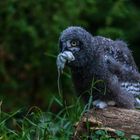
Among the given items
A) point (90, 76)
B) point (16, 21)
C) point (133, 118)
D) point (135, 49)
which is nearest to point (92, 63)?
point (90, 76)

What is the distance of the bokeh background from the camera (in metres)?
10.6

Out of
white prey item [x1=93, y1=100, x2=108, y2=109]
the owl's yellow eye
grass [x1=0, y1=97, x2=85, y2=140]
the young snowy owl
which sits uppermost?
the owl's yellow eye

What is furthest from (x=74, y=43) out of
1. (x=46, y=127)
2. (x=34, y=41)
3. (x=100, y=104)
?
(x=34, y=41)

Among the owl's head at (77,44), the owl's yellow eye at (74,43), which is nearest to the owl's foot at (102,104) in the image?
the owl's head at (77,44)

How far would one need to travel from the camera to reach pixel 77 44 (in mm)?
6375

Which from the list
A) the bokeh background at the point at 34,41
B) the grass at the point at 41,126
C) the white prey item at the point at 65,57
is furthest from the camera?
the bokeh background at the point at 34,41

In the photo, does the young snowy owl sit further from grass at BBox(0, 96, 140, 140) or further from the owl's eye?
grass at BBox(0, 96, 140, 140)

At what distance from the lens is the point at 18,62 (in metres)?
11.0

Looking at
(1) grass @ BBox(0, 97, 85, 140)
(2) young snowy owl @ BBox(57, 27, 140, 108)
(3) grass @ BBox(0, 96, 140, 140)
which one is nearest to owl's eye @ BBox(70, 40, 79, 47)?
(2) young snowy owl @ BBox(57, 27, 140, 108)

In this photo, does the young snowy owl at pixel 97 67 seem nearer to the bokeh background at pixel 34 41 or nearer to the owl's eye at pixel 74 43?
the owl's eye at pixel 74 43

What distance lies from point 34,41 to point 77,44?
428 cm

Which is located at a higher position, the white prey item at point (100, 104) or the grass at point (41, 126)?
the white prey item at point (100, 104)

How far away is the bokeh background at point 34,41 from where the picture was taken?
10.6m

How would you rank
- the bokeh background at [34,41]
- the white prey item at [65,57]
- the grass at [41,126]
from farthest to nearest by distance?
the bokeh background at [34,41]
the grass at [41,126]
the white prey item at [65,57]
